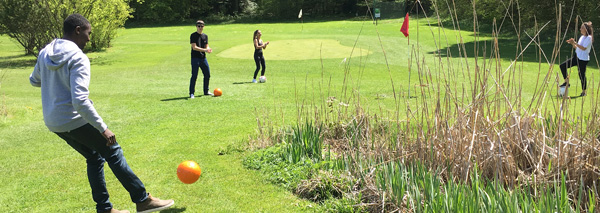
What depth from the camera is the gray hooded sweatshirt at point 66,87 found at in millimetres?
4344

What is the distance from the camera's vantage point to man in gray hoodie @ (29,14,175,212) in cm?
436

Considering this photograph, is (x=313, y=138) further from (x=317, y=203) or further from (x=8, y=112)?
(x=8, y=112)

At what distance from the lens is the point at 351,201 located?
5.02 m

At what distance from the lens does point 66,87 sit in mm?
4508

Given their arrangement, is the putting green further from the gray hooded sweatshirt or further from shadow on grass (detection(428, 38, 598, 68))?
the gray hooded sweatshirt

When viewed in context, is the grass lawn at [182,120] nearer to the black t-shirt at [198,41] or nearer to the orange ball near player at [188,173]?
the orange ball near player at [188,173]

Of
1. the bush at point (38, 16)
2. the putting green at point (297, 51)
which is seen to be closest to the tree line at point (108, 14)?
the bush at point (38, 16)

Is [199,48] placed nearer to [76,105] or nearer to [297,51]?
[76,105]

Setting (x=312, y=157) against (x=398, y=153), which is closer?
(x=398, y=153)

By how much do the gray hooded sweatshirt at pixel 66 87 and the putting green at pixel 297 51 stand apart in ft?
54.1

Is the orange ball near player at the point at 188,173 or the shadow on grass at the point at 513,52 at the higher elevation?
the orange ball near player at the point at 188,173

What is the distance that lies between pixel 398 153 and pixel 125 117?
6795 mm

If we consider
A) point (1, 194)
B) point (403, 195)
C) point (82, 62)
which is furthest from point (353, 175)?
point (1, 194)

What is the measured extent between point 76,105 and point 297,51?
64.8 feet
